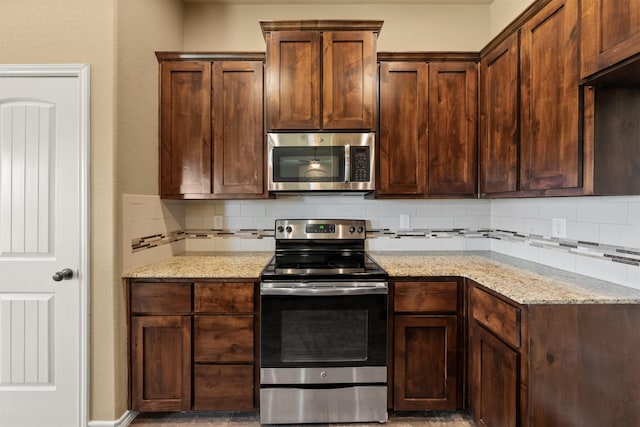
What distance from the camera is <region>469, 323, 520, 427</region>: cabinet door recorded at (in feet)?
5.28

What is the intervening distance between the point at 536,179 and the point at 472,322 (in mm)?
888

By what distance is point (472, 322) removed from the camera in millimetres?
2020

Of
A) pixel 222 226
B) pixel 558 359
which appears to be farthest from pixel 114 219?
pixel 558 359

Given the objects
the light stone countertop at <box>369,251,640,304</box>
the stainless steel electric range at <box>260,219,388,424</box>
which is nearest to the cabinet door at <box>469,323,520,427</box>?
the light stone countertop at <box>369,251,640,304</box>

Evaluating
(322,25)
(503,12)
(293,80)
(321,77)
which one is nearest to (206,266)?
(293,80)

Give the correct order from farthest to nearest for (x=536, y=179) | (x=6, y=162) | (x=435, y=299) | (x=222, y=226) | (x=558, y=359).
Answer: (x=222, y=226) → (x=435, y=299) → (x=6, y=162) → (x=536, y=179) → (x=558, y=359)

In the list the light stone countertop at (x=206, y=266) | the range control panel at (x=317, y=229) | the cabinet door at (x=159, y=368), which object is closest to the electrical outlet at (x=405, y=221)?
the range control panel at (x=317, y=229)

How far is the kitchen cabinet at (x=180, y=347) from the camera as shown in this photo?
208 cm

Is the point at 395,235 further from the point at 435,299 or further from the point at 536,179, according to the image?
the point at 536,179

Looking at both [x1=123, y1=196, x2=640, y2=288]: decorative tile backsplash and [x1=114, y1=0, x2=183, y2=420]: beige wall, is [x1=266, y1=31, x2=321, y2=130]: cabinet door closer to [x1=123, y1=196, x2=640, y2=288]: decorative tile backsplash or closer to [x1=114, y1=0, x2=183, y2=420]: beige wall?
[x1=123, y1=196, x2=640, y2=288]: decorative tile backsplash

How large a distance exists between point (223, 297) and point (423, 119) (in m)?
1.85

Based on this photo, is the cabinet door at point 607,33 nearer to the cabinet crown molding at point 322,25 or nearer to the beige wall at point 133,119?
the cabinet crown molding at point 322,25

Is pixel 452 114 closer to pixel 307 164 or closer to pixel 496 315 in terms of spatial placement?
pixel 307 164

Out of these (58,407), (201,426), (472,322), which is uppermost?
(472,322)
